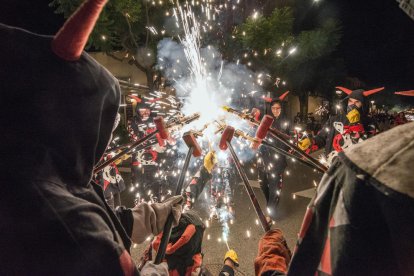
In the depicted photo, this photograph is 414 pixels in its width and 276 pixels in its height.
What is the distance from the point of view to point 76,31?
1.09 meters

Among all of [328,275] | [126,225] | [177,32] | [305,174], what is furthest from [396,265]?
[177,32]

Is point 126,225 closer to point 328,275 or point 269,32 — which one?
point 328,275

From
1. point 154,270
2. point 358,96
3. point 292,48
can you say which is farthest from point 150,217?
point 292,48

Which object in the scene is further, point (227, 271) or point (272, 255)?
point (227, 271)

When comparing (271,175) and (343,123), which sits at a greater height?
(343,123)

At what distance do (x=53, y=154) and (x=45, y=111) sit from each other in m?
0.20

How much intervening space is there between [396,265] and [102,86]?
1450 mm

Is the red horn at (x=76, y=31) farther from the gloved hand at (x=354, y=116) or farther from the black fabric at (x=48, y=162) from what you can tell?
the gloved hand at (x=354, y=116)

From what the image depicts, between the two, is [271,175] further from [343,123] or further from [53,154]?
[53,154]

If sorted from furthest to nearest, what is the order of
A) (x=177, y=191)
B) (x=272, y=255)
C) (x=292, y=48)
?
(x=292, y=48) → (x=177, y=191) → (x=272, y=255)

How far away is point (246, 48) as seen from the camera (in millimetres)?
14633

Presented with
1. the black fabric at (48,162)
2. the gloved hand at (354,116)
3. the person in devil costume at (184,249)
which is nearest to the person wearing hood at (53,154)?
the black fabric at (48,162)

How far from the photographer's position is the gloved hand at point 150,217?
88.0 inches

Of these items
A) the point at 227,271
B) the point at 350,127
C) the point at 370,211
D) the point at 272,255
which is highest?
the point at 370,211
